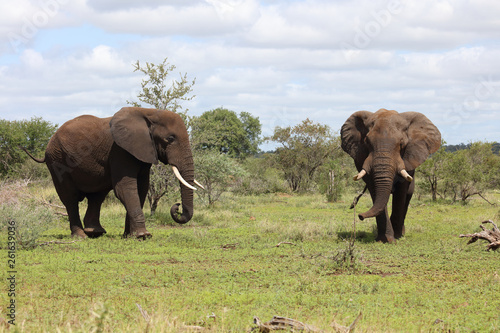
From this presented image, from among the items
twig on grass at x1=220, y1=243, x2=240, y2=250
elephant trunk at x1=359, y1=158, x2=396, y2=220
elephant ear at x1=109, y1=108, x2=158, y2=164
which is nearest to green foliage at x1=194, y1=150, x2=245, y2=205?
elephant ear at x1=109, y1=108, x2=158, y2=164

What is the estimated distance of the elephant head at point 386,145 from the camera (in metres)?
12.5

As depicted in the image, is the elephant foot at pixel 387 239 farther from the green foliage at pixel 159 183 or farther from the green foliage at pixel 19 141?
the green foliage at pixel 19 141

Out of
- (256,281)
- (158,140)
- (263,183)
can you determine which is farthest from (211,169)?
(263,183)

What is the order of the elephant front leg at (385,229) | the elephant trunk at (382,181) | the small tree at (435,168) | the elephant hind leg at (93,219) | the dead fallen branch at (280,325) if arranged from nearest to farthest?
the dead fallen branch at (280,325), the elephant trunk at (382,181), the elephant front leg at (385,229), the elephant hind leg at (93,219), the small tree at (435,168)

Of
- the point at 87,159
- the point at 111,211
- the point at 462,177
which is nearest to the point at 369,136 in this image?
the point at 87,159

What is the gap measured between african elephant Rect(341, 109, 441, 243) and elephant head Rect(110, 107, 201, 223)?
361 centimetres

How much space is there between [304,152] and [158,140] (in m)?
24.5

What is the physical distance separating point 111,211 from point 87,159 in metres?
6.02

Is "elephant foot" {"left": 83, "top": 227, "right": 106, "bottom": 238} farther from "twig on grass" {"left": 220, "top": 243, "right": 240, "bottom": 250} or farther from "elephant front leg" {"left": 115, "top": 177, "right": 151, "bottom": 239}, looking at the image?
"twig on grass" {"left": 220, "top": 243, "right": 240, "bottom": 250}

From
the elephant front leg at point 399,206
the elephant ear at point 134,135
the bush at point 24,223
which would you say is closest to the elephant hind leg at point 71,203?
the bush at point 24,223

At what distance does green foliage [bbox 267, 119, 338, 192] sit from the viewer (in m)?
37.0

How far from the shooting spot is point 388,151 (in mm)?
12570

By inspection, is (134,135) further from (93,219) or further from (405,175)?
(405,175)

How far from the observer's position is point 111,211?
773 inches
